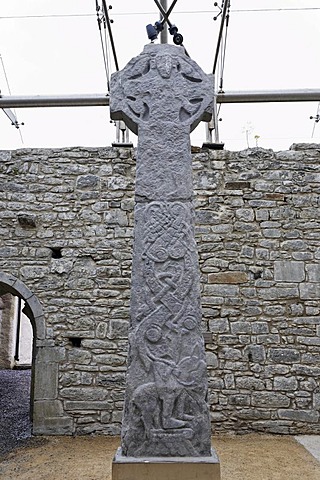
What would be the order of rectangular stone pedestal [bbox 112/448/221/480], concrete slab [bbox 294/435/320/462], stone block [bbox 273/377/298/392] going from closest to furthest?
rectangular stone pedestal [bbox 112/448/221/480], concrete slab [bbox 294/435/320/462], stone block [bbox 273/377/298/392]

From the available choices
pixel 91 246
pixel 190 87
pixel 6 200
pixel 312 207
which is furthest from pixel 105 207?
pixel 190 87

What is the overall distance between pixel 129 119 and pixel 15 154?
352cm

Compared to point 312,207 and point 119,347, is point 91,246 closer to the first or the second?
point 119,347

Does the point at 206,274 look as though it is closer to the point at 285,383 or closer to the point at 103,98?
the point at 285,383

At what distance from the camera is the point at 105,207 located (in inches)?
219

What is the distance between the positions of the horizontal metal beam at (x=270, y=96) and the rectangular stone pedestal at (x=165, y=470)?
22.2 ft

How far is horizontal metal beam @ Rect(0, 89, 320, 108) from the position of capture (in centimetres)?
769

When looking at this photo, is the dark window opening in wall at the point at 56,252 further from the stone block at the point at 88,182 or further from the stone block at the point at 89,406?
the stone block at the point at 89,406

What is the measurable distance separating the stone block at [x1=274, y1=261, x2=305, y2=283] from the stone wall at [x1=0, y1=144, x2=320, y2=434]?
0.04ft

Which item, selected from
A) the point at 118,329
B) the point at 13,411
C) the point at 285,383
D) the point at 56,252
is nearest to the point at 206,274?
the point at 118,329

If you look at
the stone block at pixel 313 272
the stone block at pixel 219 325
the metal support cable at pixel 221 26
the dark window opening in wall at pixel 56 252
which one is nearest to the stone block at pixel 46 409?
the dark window opening in wall at pixel 56 252

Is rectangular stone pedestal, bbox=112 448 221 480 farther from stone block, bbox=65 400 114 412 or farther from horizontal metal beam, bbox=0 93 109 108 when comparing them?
horizontal metal beam, bbox=0 93 109 108

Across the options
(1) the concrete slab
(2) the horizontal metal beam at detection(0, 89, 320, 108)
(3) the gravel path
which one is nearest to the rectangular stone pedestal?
(1) the concrete slab

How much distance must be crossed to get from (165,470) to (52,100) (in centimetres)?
715
